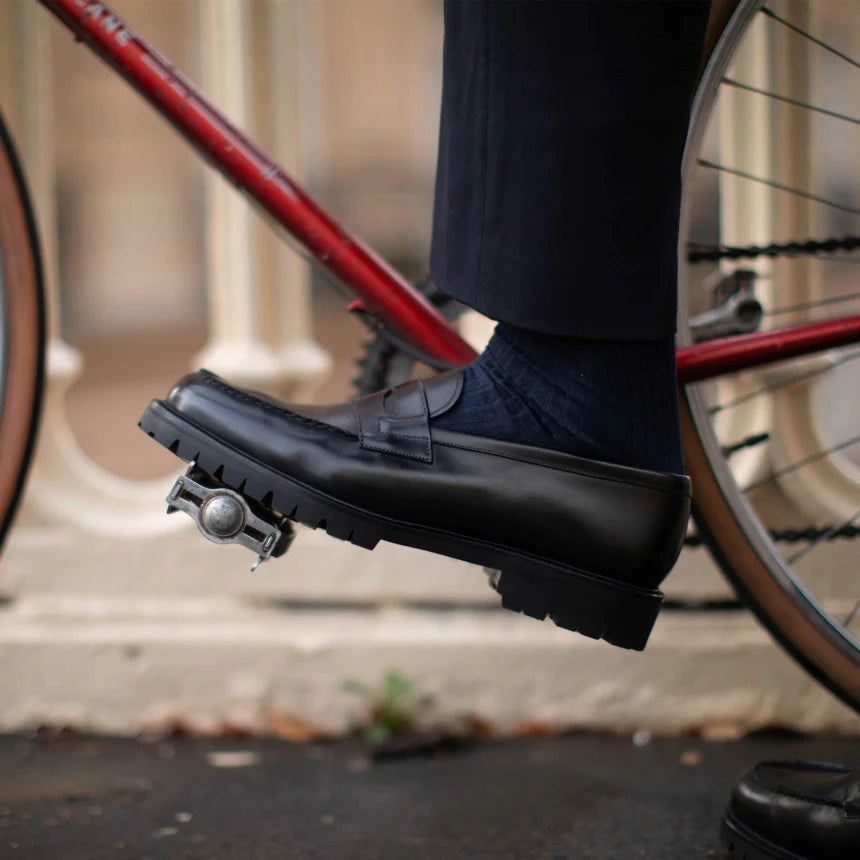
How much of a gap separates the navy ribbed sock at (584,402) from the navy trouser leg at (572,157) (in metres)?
0.04

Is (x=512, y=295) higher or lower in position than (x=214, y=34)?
lower

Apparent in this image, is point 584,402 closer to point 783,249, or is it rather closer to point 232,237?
point 783,249

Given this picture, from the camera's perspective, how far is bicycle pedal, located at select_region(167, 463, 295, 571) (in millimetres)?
867

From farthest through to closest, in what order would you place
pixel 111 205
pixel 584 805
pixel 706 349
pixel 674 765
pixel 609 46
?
1. pixel 111 205
2. pixel 674 765
3. pixel 584 805
4. pixel 706 349
5. pixel 609 46

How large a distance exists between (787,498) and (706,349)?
613 mm

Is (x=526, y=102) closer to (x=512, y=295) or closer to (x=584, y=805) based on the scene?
(x=512, y=295)

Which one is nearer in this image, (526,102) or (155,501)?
(526,102)

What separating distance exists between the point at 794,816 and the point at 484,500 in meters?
0.43

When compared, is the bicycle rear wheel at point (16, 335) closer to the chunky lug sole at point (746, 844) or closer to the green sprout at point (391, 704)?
the green sprout at point (391, 704)

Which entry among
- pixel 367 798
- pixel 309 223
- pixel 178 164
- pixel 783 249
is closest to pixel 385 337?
pixel 309 223

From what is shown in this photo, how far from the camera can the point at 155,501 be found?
1.69 metres

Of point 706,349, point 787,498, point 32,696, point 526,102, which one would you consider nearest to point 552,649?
point 787,498

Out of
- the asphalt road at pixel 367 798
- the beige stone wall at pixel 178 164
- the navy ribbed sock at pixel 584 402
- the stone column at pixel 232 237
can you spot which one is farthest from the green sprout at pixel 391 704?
the beige stone wall at pixel 178 164

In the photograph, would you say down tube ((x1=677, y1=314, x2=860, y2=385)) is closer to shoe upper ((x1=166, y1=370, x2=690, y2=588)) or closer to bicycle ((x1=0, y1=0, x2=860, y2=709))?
bicycle ((x1=0, y1=0, x2=860, y2=709))
